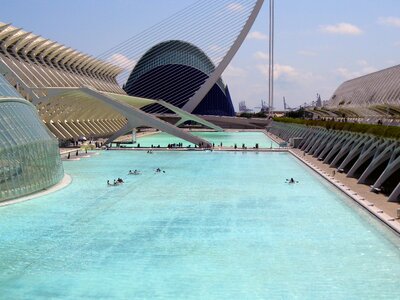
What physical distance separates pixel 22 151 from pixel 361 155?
49.6ft

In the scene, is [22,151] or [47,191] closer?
[22,151]

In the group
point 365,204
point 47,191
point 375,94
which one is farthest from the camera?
point 375,94

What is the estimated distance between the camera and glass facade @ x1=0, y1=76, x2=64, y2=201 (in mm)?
19172

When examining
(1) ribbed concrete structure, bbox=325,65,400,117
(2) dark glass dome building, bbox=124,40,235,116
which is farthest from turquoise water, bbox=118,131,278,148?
(2) dark glass dome building, bbox=124,40,235,116

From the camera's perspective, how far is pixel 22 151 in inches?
798

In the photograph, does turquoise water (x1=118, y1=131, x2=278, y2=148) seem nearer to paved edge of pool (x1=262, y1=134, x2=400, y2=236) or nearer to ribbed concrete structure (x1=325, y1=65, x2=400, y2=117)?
ribbed concrete structure (x1=325, y1=65, x2=400, y2=117)

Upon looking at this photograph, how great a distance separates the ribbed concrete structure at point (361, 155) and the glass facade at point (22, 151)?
1310 centimetres

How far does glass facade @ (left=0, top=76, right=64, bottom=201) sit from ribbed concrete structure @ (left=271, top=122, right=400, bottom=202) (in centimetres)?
1310

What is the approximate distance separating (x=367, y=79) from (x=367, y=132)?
59628 millimetres

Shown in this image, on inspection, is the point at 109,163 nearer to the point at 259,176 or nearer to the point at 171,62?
the point at 259,176


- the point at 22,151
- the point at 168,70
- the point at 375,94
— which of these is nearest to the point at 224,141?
the point at 375,94

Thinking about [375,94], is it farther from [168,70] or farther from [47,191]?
[47,191]

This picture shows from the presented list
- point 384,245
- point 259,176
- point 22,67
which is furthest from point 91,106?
point 384,245

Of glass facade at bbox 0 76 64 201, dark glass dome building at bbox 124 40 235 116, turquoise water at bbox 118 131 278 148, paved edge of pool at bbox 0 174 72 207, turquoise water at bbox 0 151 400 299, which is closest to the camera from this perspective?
turquoise water at bbox 0 151 400 299
